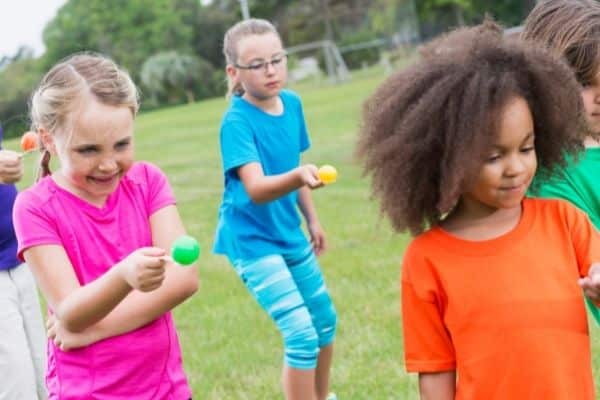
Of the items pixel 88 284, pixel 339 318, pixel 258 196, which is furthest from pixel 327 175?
pixel 339 318

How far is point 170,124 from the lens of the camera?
33.5 meters

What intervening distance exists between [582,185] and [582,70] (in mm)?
352

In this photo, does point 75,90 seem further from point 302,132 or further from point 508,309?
point 302,132

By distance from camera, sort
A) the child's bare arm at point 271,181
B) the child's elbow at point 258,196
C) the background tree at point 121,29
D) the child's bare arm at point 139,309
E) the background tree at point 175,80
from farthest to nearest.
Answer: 1. the background tree at point 121,29
2. the background tree at point 175,80
3. the child's elbow at point 258,196
4. the child's bare arm at point 271,181
5. the child's bare arm at point 139,309

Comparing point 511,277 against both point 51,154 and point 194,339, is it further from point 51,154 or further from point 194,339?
point 194,339

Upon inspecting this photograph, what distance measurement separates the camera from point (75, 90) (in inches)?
117

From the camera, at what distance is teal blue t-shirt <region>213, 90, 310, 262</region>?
183 inches

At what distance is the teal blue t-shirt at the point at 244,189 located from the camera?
183 inches

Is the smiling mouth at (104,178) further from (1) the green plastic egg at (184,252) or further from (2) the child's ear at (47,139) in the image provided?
(1) the green plastic egg at (184,252)

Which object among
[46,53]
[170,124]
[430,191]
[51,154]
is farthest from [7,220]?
[46,53]

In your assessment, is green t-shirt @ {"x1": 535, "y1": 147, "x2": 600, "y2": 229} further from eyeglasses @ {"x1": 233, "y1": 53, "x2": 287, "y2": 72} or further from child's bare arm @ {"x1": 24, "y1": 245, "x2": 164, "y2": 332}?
eyeglasses @ {"x1": 233, "y1": 53, "x2": 287, "y2": 72}

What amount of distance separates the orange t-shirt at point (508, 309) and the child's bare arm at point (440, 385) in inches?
1.0

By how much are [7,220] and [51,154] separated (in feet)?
5.02

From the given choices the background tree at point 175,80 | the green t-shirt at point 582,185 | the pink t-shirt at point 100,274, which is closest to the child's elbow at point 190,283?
the pink t-shirt at point 100,274
